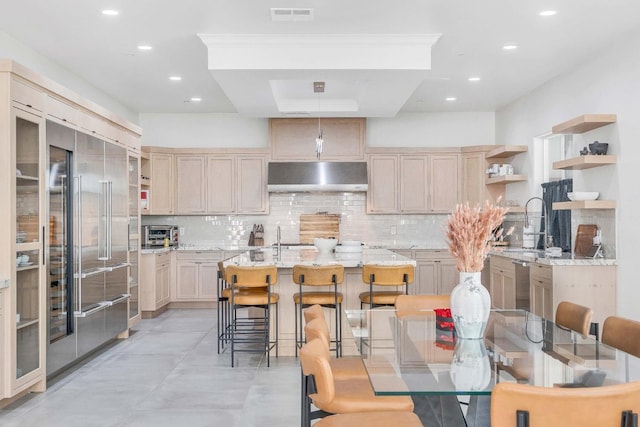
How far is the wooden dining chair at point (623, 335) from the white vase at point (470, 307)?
745 millimetres

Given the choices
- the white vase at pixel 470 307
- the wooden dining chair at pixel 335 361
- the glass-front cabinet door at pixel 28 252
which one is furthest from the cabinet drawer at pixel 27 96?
the white vase at pixel 470 307

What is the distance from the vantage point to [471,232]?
269 cm

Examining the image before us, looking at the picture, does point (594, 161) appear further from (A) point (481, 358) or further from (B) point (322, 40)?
(A) point (481, 358)

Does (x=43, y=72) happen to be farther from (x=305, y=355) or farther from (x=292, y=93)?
(x=305, y=355)

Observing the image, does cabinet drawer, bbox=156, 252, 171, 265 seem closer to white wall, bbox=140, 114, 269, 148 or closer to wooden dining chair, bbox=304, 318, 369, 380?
white wall, bbox=140, 114, 269, 148

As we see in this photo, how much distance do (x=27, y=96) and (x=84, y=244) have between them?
146cm

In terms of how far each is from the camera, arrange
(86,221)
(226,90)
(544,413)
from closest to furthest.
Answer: (544,413)
(86,221)
(226,90)

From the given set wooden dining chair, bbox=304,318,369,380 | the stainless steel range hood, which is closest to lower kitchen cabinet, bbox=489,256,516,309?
the stainless steel range hood

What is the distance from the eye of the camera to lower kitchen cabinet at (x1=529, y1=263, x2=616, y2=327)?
541 cm

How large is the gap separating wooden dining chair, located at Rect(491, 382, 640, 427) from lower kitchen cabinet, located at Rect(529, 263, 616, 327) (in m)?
3.89

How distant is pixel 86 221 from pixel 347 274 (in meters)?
2.51

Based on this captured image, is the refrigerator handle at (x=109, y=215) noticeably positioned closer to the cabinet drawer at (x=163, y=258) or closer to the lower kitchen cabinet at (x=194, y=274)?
the cabinet drawer at (x=163, y=258)

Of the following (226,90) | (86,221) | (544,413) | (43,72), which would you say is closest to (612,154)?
(226,90)

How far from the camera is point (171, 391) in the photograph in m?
4.41
